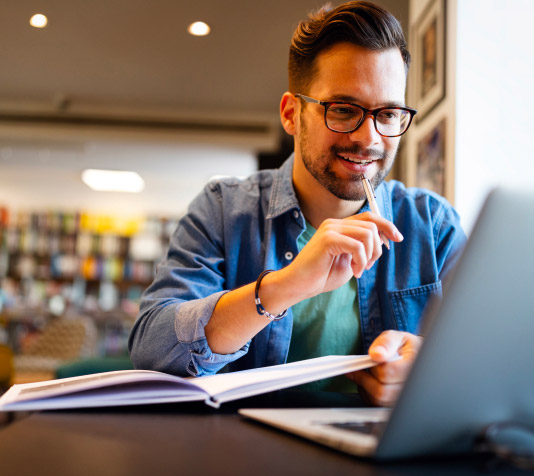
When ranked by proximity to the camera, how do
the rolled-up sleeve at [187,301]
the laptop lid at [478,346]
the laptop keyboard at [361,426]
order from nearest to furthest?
the laptop lid at [478,346]
the laptop keyboard at [361,426]
the rolled-up sleeve at [187,301]

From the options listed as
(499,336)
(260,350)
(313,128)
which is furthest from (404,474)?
(313,128)

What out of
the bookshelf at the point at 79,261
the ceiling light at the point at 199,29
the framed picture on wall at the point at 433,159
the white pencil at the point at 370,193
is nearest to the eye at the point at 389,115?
the white pencil at the point at 370,193

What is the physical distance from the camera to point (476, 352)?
1.26 feet

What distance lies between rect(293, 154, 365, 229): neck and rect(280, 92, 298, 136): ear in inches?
3.7

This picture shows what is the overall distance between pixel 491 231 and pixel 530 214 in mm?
32

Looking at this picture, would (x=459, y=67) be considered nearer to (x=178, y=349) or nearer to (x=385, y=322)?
(x=385, y=322)

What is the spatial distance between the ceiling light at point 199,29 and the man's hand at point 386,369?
255 cm

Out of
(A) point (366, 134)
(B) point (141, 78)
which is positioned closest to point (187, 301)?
(A) point (366, 134)

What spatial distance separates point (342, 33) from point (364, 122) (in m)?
0.20

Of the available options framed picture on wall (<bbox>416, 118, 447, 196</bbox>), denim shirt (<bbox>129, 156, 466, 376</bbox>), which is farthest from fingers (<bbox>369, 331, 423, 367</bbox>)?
framed picture on wall (<bbox>416, 118, 447, 196</bbox>)

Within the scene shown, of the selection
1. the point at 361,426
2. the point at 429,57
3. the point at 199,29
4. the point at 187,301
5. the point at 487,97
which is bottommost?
the point at 361,426

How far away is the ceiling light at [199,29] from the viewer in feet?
9.46

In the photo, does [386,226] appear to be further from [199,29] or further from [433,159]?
[199,29]

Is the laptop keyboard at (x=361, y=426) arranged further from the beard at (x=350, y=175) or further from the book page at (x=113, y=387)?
the beard at (x=350, y=175)
